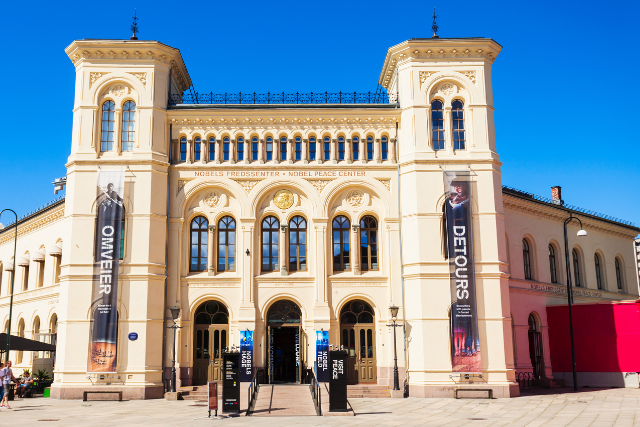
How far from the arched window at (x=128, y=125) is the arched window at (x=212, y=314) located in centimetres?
790

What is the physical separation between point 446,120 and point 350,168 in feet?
16.0

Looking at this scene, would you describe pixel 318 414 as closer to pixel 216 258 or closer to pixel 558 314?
pixel 216 258

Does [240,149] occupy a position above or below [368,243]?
above

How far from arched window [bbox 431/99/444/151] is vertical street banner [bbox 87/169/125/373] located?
14077 millimetres

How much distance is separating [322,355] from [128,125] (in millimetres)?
13461

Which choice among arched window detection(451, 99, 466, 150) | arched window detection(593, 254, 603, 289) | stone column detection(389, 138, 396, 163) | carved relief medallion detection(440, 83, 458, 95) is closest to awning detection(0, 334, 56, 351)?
stone column detection(389, 138, 396, 163)

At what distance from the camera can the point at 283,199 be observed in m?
29.2

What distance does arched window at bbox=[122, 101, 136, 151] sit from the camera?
28.6m

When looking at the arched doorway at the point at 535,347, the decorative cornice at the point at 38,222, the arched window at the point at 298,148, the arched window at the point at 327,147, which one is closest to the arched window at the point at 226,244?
the arched window at the point at 298,148

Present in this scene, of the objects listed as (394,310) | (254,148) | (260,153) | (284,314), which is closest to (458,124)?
(394,310)

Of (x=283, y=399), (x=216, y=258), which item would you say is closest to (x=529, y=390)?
(x=283, y=399)

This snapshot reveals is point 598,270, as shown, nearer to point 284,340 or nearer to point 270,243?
point 284,340

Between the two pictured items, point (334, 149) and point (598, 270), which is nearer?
point (334, 149)

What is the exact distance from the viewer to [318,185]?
95.7ft
